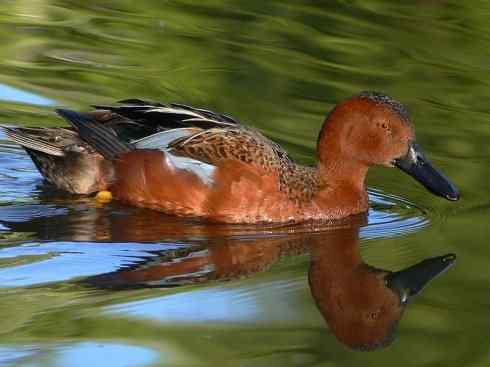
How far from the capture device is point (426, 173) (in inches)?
358

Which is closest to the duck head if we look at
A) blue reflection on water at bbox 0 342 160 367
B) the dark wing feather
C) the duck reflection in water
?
the dark wing feather

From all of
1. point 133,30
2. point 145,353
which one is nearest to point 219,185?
point 145,353

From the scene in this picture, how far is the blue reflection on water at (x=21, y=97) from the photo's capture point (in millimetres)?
10961

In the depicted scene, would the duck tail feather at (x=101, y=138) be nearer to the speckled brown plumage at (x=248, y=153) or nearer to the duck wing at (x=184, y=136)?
the duck wing at (x=184, y=136)

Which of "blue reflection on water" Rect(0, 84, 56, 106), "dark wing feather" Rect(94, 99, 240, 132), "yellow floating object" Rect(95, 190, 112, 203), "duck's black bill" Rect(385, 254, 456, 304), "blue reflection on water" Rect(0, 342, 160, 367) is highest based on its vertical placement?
"dark wing feather" Rect(94, 99, 240, 132)

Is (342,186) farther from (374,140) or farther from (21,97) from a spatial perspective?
(21,97)

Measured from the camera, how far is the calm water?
6453mm

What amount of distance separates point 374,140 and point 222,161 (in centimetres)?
104

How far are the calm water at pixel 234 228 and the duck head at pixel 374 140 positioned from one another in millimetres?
281

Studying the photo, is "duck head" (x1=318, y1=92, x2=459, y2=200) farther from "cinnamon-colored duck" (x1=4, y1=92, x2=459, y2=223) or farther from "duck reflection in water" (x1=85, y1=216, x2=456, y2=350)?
"duck reflection in water" (x1=85, y1=216, x2=456, y2=350)

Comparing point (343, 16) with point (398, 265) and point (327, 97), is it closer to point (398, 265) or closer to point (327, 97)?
point (327, 97)

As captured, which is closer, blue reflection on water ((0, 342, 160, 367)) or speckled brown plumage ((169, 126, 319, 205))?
blue reflection on water ((0, 342, 160, 367))

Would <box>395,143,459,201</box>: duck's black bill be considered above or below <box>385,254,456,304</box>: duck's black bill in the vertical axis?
above

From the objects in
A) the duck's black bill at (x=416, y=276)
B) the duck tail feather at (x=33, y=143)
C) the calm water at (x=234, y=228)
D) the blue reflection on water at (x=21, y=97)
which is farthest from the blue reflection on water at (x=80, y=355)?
the blue reflection on water at (x=21, y=97)
